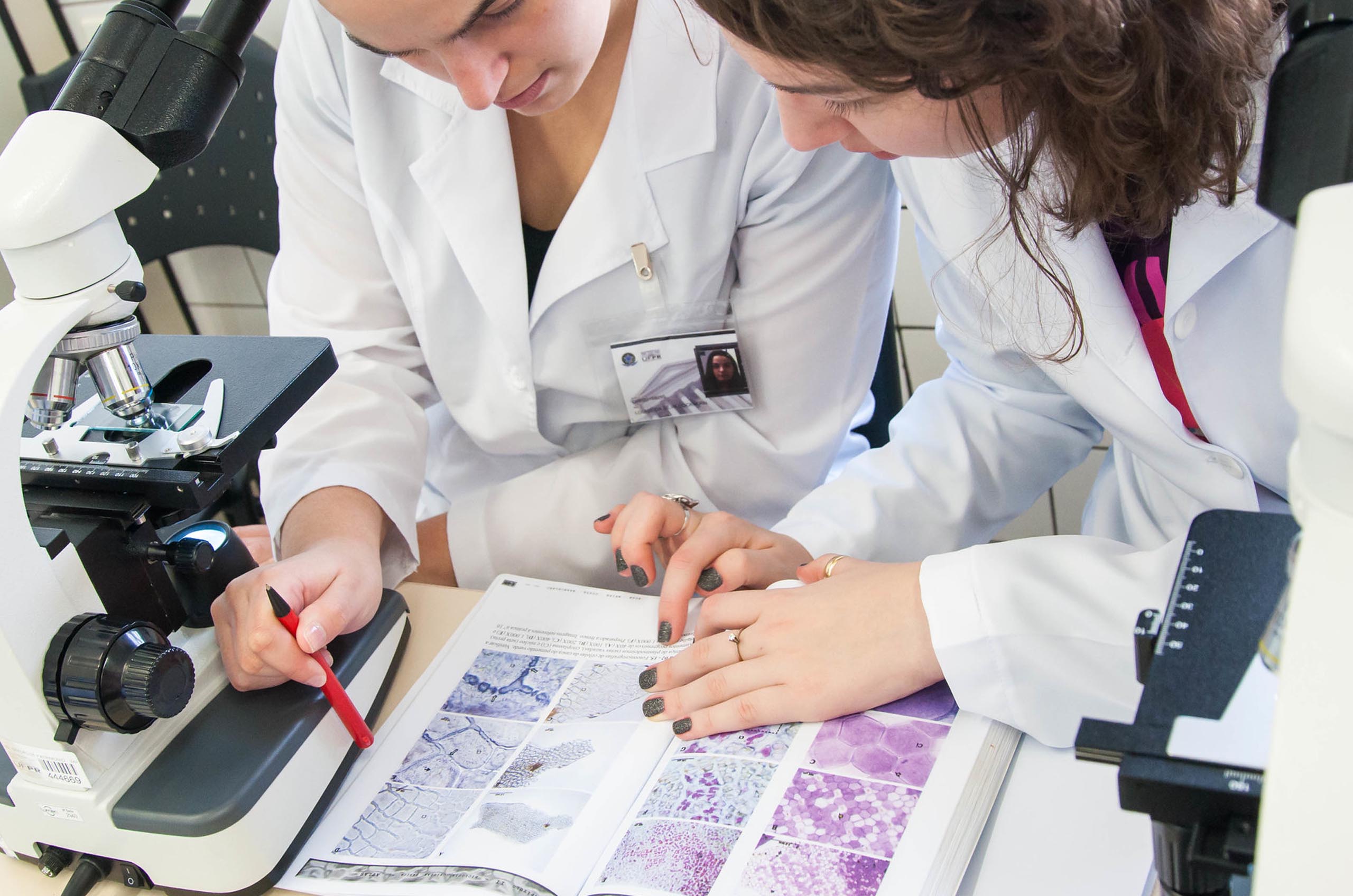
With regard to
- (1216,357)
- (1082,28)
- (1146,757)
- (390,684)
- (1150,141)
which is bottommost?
(390,684)

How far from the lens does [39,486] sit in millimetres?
866

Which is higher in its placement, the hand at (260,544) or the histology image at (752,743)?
the histology image at (752,743)

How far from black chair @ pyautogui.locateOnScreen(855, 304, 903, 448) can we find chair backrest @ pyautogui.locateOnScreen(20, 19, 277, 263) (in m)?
1.18

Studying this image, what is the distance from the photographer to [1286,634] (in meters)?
0.35

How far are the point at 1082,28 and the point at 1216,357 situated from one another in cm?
37

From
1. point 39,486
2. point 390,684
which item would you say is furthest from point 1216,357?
point 39,486

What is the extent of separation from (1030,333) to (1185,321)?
0.14 meters

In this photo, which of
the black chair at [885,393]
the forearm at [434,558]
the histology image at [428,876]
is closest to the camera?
the histology image at [428,876]

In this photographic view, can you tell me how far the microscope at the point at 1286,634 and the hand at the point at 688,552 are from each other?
1.62 ft

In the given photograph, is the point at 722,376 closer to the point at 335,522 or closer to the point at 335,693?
the point at 335,522

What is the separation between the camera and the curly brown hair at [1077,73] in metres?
0.63

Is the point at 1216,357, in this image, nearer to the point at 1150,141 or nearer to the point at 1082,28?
the point at 1150,141

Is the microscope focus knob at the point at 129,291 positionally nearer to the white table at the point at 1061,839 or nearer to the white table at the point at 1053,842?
the white table at the point at 1053,842

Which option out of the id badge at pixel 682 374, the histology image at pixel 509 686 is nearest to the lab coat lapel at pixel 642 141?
the id badge at pixel 682 374
